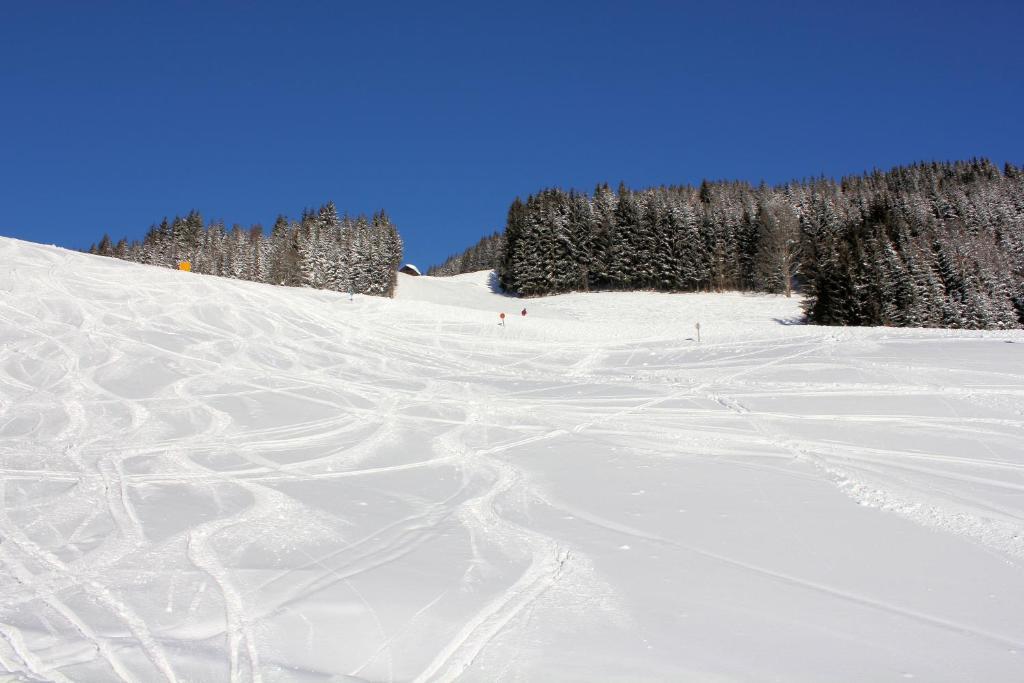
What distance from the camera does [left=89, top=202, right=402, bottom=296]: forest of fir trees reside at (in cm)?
7050

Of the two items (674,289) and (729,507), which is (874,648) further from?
(674,289)

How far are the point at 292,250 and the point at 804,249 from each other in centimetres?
5950

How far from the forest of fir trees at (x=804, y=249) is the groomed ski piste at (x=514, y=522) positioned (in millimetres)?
26531

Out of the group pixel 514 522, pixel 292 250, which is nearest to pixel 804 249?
pixel 292 250

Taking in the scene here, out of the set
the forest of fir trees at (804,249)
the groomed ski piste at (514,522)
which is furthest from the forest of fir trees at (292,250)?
the groomed ski piste at (514,522)

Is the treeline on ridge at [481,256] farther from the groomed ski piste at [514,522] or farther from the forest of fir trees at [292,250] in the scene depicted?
the groomed ski piste at [514,522]

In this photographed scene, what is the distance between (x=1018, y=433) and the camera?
10844 millimetres

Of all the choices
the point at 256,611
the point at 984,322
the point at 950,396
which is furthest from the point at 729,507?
the point at 984,322

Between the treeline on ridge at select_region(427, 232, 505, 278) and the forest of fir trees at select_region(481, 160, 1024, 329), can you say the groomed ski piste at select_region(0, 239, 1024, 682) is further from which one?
the treeline on ridge at select_region(427, 232, 505, 278)

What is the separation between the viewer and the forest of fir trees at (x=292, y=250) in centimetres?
7050

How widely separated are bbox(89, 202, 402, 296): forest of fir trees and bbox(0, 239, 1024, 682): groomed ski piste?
51.4m

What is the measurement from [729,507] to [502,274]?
7639cm

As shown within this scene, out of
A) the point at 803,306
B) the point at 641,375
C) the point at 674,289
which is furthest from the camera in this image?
the point at 674,289

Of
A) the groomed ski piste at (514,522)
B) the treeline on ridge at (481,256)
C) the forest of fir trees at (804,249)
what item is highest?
the treeline on ridge at (481,256)
